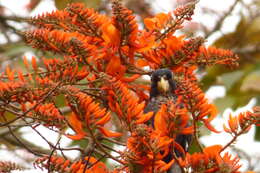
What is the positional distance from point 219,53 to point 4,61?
2160 millimetres

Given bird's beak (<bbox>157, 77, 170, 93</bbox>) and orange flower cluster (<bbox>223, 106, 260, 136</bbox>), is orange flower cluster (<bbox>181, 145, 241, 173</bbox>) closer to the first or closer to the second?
orange flower cluster (<bbox>223, 106, 260, 136</bbox>)

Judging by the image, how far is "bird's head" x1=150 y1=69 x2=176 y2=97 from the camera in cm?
205

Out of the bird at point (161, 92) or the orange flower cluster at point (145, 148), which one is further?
the bird at point (161, 92)

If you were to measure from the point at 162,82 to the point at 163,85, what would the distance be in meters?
0.03

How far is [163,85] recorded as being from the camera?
2168 millimetres

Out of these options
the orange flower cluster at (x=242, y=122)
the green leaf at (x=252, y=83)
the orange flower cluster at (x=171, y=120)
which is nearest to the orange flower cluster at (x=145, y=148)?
the orange flower cluster at (x=171, y=120)

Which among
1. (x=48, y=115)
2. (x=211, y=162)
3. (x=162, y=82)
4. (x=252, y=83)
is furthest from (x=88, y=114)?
(x=252, y=83)

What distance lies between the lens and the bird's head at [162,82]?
2047 mm

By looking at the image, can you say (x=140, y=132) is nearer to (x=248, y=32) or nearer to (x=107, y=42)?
(x=107, y=42)

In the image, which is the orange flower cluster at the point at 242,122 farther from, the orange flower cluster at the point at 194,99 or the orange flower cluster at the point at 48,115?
the orange flower cluster at the point at 48,115

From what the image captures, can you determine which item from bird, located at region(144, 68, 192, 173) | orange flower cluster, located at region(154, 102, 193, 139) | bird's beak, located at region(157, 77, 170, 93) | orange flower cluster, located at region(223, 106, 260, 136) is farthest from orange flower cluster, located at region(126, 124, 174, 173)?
bird's beak, located at region(157, 77, 170, 93)

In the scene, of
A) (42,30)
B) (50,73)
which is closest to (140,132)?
(50,73)

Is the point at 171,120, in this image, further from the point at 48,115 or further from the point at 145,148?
the point at 48,115

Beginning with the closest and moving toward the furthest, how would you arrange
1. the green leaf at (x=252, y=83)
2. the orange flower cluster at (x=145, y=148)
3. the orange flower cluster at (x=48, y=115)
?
the orange flower cluster at (x=145, y=148) → the orange flower cluster at (x=48, y=115) → the green leaf at (x=252, y=83)
